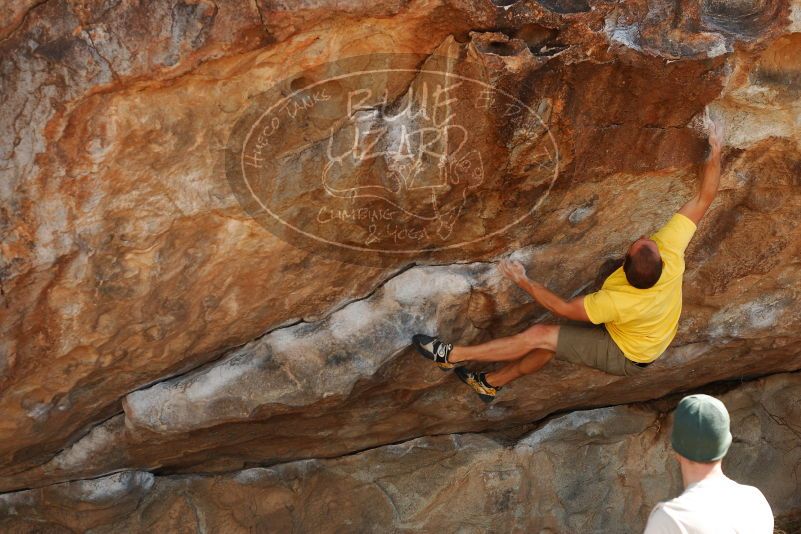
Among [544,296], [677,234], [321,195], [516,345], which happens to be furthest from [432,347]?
[677,234]

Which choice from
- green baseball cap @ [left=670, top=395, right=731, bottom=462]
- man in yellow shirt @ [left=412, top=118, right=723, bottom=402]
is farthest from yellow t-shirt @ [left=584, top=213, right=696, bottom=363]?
green baseball cap @ [left=670, top=395, right=731, bottom=462]

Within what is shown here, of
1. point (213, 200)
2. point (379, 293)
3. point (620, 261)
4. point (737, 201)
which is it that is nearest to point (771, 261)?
point (737, 201)

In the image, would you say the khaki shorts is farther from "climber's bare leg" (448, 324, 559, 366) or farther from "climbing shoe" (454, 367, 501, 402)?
"climbing shoe" (454, 367, 501, 402)

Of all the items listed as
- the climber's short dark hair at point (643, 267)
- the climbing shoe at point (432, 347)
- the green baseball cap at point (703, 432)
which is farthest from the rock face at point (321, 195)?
the green baseball cap at point (703, 432)

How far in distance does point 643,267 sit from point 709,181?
0.44 meters

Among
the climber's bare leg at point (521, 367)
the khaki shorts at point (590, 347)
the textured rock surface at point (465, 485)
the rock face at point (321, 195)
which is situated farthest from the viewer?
the textured rock surface at point (465, 485)

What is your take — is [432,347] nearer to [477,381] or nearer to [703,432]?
[477,381]

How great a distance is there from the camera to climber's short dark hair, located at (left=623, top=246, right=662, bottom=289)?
11.0 ft

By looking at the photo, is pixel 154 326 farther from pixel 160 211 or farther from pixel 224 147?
pixel 224 147

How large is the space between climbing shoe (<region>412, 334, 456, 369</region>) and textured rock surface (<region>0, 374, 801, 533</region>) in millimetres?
923

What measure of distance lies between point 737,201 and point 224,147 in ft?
6.79

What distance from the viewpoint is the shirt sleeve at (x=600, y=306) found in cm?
348

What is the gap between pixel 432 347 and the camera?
3.56 metres

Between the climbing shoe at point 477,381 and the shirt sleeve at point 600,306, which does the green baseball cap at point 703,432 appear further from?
the climbing shoe at point 477,381
